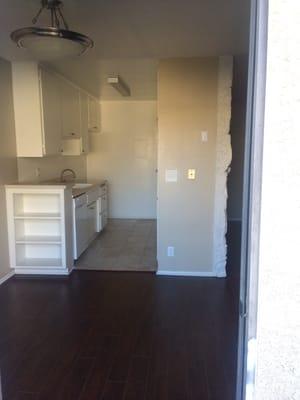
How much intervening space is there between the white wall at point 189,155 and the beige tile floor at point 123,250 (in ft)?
1.77

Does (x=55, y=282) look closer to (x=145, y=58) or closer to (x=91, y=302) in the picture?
(x=91, y=302)

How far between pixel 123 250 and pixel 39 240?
133cm

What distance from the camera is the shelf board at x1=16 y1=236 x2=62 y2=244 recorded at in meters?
3.95

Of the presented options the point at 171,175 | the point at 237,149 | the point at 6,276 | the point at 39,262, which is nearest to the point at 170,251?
the point at 171,175

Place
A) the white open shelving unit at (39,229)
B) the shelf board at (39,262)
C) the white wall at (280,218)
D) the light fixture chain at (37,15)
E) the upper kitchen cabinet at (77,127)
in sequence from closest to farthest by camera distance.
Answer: the white wall at (280,218) < the light fixture chain at (37,15) < the white open shelving unit at (39,229) < the shelf board at (39,262) < the upper kitchen cabinet at (77,127)

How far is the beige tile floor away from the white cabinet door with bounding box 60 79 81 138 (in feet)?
5.75

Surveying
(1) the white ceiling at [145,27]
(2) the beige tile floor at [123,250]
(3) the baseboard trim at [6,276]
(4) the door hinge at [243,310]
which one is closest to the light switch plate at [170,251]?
(2) the beige tile floor at [123,250]

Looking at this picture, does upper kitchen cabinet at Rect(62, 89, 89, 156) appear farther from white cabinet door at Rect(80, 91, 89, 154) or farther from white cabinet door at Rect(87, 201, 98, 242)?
white cabinet door at Rect(87, 201, 98, 242)

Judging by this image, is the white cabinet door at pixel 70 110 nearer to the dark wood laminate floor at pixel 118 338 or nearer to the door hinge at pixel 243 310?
the dark wood laminate floor at pixel 118 338

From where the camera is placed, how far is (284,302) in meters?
0.79

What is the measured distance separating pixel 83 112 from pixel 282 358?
5467 mm

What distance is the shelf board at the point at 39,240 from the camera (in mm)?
3951

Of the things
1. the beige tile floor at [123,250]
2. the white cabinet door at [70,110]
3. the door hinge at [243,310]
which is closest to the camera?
the door hinge at [243,310]

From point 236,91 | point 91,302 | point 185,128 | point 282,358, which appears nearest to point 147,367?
point 91,302
